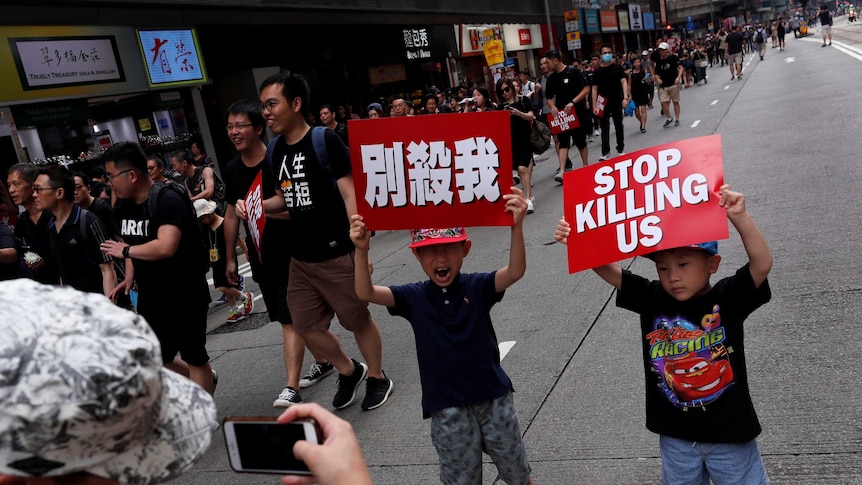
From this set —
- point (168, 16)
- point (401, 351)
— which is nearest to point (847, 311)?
point (401, 351)

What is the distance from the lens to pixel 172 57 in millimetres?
14695

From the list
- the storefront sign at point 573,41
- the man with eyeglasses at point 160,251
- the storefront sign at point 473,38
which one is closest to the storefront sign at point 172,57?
the man with eyeglasses at point 160,251

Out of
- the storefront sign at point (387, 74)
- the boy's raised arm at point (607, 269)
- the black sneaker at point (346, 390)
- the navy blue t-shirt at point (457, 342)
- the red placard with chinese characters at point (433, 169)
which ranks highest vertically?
the storefront sign at point (387, 74)

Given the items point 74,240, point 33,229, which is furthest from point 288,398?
point 33,229

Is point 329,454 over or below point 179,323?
over

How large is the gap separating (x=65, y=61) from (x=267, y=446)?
531 inches

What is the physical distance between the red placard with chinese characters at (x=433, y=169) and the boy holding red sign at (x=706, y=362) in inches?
29.8

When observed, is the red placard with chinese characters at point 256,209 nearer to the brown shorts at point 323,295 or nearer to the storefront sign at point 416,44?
the brown shorts at point 323,295

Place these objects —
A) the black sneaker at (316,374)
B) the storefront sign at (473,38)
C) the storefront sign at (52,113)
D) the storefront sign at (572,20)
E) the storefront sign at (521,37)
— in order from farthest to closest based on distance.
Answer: the storefront sign at (572,20)
the storefront sign at (521,37)
the storefront sign at (473,38)
the storefront sign at (52,113)
the black sneaker at (316,374)

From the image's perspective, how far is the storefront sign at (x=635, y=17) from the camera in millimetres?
57531

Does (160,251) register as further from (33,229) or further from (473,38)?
(473,38)

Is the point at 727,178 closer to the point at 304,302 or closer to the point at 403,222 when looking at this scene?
the point at 304,302

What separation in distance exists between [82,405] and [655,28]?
2909 inches

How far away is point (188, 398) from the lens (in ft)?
3.69
